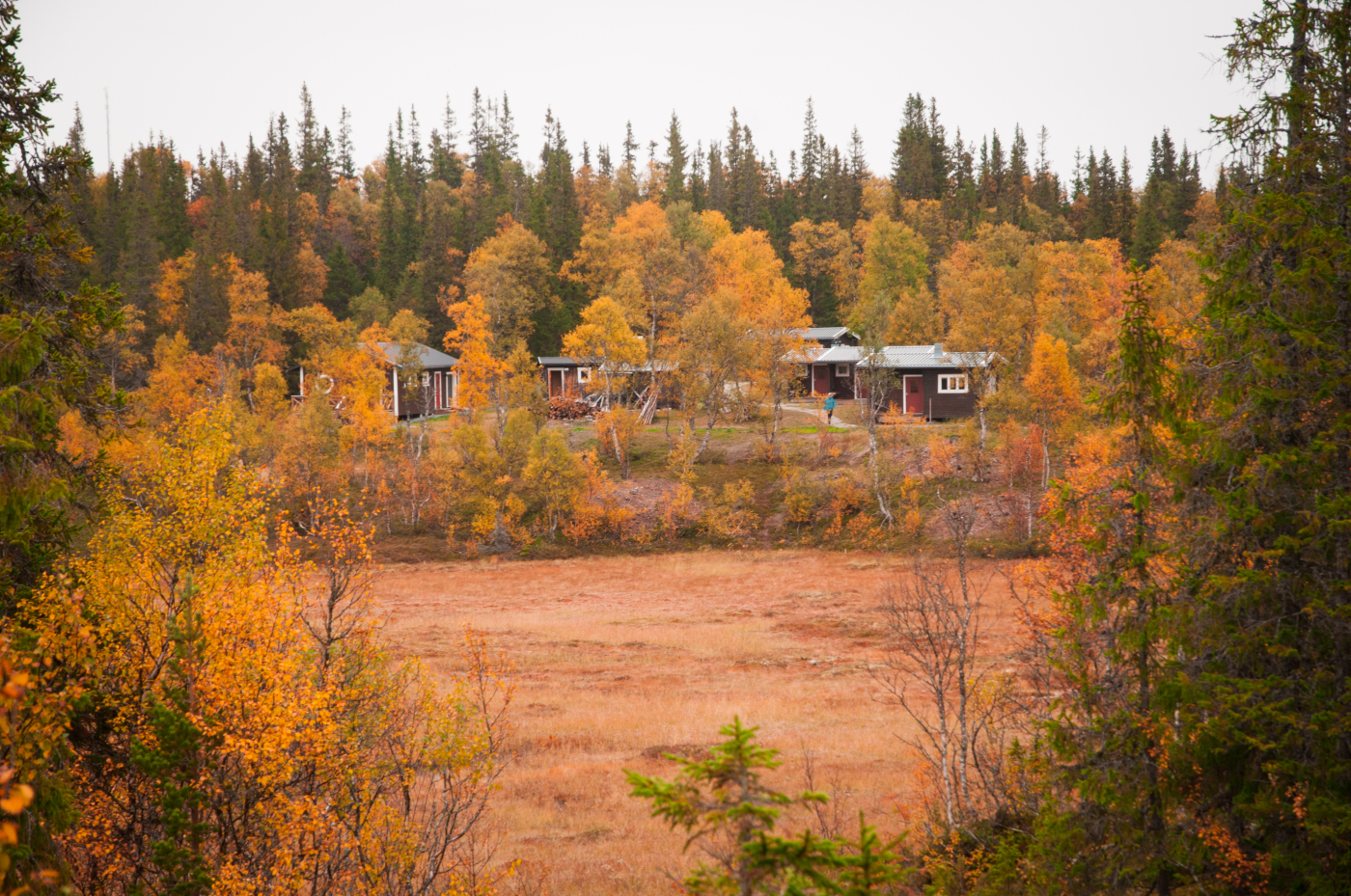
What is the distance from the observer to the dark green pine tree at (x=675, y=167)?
321 feet

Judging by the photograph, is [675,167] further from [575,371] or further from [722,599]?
[722,599]

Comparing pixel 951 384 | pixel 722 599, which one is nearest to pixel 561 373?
pixel 951 384

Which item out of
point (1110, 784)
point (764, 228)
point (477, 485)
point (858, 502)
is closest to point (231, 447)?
point (1110, 784)

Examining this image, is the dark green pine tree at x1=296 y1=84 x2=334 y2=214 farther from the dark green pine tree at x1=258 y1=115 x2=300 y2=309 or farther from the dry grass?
the dry grass

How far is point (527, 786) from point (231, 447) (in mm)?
9710

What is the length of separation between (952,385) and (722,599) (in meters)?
27.4

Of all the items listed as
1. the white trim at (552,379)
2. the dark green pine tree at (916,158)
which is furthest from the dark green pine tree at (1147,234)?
the white trim at (552,379)

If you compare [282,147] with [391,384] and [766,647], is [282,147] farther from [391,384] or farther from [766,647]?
[766,647]

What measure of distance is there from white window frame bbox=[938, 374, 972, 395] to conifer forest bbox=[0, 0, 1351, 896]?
72 cm

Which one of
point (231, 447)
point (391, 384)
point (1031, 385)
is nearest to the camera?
point (231, 447)

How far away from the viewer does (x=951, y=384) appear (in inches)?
2280

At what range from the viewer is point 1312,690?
8422mm

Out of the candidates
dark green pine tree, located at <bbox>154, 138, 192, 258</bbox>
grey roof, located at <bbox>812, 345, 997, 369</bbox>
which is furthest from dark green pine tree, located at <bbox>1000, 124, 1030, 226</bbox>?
dark green pine tree, located at <bbox>154, 138, 192, 258</bbox>

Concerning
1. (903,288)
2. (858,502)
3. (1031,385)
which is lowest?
(858,502)
